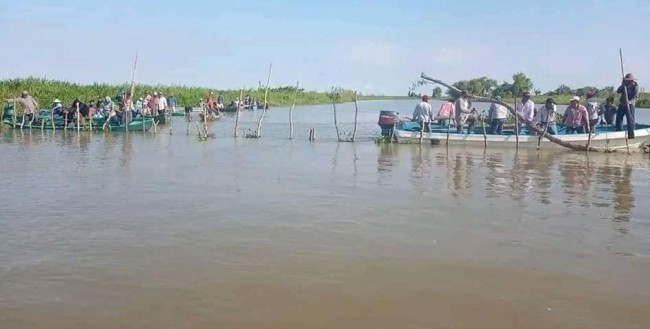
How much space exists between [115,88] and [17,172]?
30.0 m

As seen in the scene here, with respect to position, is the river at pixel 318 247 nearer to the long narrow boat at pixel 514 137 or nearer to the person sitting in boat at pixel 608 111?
the long narrow boat at pixel 514 137

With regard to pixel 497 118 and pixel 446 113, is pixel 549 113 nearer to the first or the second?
pixel 497 118

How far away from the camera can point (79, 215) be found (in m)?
8.61

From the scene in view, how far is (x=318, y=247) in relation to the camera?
7.14 m

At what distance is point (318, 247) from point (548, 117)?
14.0 metres

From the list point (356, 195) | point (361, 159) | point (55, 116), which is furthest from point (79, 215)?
point (55, 116)

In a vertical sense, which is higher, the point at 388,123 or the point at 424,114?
the point at 424,114

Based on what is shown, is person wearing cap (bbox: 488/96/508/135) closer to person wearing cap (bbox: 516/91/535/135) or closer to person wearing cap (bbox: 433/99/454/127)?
person wearing cap (bbox: 516/91/535/135)

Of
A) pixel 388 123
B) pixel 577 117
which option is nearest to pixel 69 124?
pixel 388 123

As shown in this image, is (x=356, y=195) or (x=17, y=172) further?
(x=17, y=172)

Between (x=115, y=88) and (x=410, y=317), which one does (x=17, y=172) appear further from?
(x=115, y=88)

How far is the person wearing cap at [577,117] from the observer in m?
19.1

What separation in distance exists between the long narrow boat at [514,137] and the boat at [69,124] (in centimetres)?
1036

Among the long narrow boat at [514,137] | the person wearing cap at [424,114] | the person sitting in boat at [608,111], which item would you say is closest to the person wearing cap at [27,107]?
the long narrow boat at [514,137]
